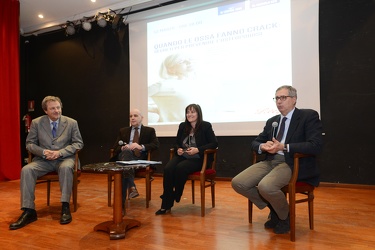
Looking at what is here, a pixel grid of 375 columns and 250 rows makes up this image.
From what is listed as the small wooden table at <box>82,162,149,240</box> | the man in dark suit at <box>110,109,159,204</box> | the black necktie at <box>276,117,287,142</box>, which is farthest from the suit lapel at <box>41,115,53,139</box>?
the black necktie at <box>276,117,287,142</box>

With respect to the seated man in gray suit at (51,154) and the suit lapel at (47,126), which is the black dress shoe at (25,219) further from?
the suit lapel at (47,126)

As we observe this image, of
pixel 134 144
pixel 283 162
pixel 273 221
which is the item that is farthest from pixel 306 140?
pixel 134 144

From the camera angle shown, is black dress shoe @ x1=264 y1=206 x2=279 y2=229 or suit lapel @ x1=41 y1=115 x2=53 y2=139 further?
suit lapel @ x1=41 y1=115 x2=53 y2=139

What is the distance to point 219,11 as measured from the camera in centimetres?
482

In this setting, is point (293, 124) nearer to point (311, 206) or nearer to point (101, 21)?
point (311, 206)

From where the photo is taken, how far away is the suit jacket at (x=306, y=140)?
2305 mm

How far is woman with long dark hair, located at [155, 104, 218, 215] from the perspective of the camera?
2.99 m

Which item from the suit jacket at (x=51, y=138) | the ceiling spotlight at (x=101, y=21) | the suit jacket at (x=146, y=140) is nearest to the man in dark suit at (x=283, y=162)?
the suit jacket at (x=146, y=140)

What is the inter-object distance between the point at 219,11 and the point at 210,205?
3.09 m

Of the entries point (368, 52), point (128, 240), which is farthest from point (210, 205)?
point (368, 52)

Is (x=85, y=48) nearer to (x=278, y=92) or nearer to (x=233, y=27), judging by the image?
(x=233, y=27)

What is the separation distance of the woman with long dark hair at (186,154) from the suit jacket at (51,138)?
1027 mm

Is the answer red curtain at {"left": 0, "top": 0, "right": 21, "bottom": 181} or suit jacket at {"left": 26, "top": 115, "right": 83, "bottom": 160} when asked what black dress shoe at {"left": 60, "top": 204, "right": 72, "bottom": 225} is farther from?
red curtain at {"left": 0, "top": 0, "right": 21, "bottom": 181}

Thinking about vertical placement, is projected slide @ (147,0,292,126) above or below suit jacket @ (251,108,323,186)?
above
